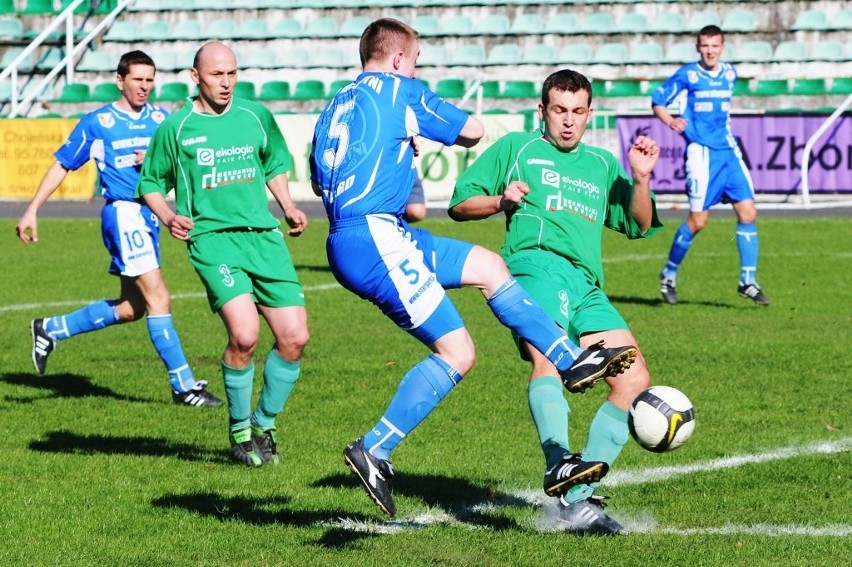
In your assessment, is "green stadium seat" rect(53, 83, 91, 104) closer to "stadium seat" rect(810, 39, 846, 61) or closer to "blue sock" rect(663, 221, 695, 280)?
"stadium seat" rect(810, 39, 846, 61)

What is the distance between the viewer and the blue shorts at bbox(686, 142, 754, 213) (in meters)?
13.3

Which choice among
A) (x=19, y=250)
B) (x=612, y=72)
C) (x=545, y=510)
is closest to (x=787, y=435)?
(x=545, y=510)

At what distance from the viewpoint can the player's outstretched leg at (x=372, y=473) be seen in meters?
4.95

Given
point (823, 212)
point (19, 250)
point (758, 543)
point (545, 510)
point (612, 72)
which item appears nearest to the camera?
point (758, 543)

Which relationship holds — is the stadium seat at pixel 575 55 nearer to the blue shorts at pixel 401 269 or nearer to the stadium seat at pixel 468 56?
the stadium seat at pixel 468 56

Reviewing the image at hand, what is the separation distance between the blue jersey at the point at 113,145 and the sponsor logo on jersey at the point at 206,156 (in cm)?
221

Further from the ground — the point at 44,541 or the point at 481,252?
the point at 481,252

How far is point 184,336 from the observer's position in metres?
11.5

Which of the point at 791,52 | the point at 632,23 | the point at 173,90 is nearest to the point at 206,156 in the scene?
the point at 791,52

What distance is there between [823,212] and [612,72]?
279 inches

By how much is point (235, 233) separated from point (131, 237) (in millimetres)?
2257

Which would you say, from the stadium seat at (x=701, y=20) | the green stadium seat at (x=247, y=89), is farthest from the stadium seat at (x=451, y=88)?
the stadium seat at (x=701, y=20)

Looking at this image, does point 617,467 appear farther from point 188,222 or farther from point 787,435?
point 188,222

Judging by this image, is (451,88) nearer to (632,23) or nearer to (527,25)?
(527,25)
